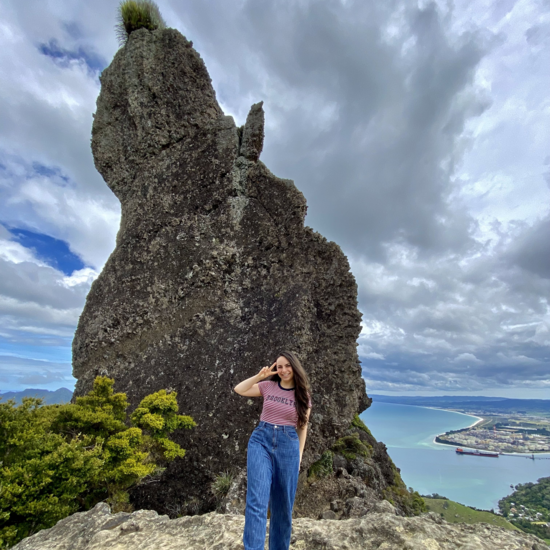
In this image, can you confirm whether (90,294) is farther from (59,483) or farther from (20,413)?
(59,483)

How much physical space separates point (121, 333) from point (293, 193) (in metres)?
7.55

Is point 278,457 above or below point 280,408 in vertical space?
below

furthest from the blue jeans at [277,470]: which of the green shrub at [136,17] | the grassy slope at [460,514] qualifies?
the grassy slope at [460,514]

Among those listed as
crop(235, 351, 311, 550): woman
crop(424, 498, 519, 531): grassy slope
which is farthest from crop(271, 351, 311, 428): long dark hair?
crop(424, 498, 519, 531): grassy slope

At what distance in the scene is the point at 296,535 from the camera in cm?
458

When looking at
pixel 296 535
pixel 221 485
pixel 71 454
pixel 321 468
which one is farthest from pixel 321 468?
pixel 71 454

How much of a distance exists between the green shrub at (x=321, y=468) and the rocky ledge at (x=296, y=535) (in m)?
6.73

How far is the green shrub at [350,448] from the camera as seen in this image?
1519 cm

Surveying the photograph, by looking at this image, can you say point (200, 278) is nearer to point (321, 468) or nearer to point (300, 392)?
point (321, 468)

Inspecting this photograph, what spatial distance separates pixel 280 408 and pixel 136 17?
17.8 meters

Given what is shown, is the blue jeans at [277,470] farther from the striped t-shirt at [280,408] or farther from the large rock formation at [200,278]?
the large rock formation at [200,278]

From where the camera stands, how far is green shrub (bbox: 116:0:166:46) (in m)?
15.0

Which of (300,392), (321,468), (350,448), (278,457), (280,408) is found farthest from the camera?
(350,448)

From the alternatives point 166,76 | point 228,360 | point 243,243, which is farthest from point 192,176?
point 228,360
